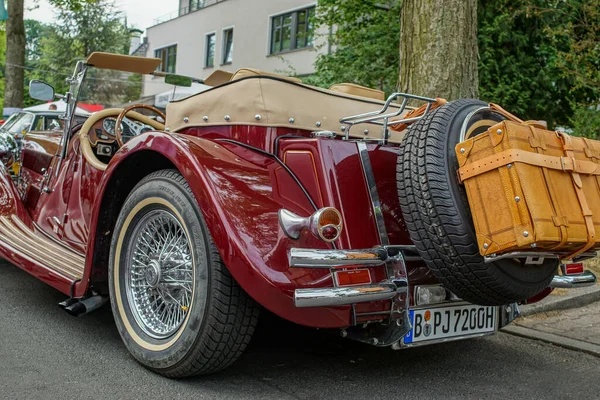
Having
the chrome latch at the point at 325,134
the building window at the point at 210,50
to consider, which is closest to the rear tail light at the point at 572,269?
the chrome latch at the point at 325,134

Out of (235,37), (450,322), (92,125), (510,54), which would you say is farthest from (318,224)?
(235,37)

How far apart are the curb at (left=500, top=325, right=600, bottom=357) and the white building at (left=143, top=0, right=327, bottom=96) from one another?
15723 mm

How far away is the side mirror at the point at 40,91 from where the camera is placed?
15.1ft

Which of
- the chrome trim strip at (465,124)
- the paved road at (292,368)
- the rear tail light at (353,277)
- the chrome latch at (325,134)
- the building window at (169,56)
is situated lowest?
the paved road at (292,368)

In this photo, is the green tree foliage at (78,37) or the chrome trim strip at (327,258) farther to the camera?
the green tree foliage at (78,37)

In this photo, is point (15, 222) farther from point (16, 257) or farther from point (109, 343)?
point (109, 343)

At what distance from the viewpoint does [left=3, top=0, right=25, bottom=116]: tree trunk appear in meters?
15.4

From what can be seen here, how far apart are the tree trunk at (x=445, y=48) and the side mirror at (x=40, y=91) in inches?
119

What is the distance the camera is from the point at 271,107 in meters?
2.86

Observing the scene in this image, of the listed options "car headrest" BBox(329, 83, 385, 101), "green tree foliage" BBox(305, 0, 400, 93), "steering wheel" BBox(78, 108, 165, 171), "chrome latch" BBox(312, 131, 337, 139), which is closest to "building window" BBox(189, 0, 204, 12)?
"green tree foliage" BBox(305, 0, 400, 93)

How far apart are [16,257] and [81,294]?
78 centimetres

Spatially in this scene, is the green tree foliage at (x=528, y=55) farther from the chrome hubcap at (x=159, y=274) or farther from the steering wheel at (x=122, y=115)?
the chrome hubcap at (x=159, y=274)

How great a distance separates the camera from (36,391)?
8.14ft

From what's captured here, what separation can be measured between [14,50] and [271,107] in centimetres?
1491
